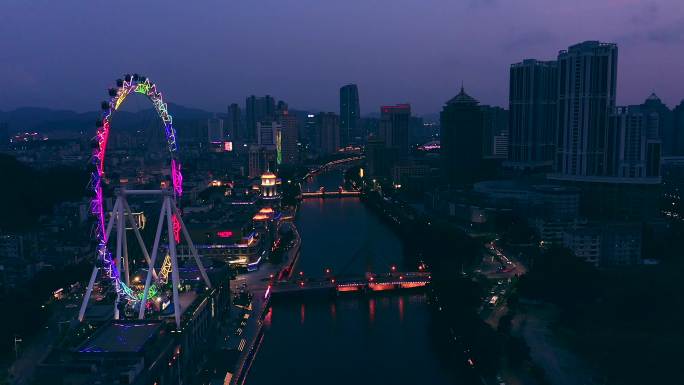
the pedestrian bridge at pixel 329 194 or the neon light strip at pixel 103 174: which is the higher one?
the neon light strip at pixel 103 174

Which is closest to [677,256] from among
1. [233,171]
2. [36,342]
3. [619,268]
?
[619,268]

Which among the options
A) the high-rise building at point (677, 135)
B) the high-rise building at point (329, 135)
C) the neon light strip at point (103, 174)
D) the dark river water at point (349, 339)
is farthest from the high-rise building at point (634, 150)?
the high-rise building at point (329, 135)

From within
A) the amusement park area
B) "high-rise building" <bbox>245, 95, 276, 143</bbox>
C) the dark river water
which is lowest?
the dark river water

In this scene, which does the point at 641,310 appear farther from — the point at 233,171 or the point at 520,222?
the point at 233,171

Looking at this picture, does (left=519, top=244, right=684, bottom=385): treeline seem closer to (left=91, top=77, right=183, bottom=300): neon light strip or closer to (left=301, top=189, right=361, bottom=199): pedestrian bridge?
(left=91, top=77, right=183, bottom=300): neon light strip

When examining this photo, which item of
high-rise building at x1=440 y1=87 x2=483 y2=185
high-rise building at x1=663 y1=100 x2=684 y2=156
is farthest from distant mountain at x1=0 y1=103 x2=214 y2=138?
high-rise building at x1=663 y1=100 x2=684 y2=156

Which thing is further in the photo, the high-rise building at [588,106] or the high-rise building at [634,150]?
the high-rise building at [588,106]

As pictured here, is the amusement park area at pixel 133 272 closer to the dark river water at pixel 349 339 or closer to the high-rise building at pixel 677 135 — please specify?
the dark river water at pixel 349 339
